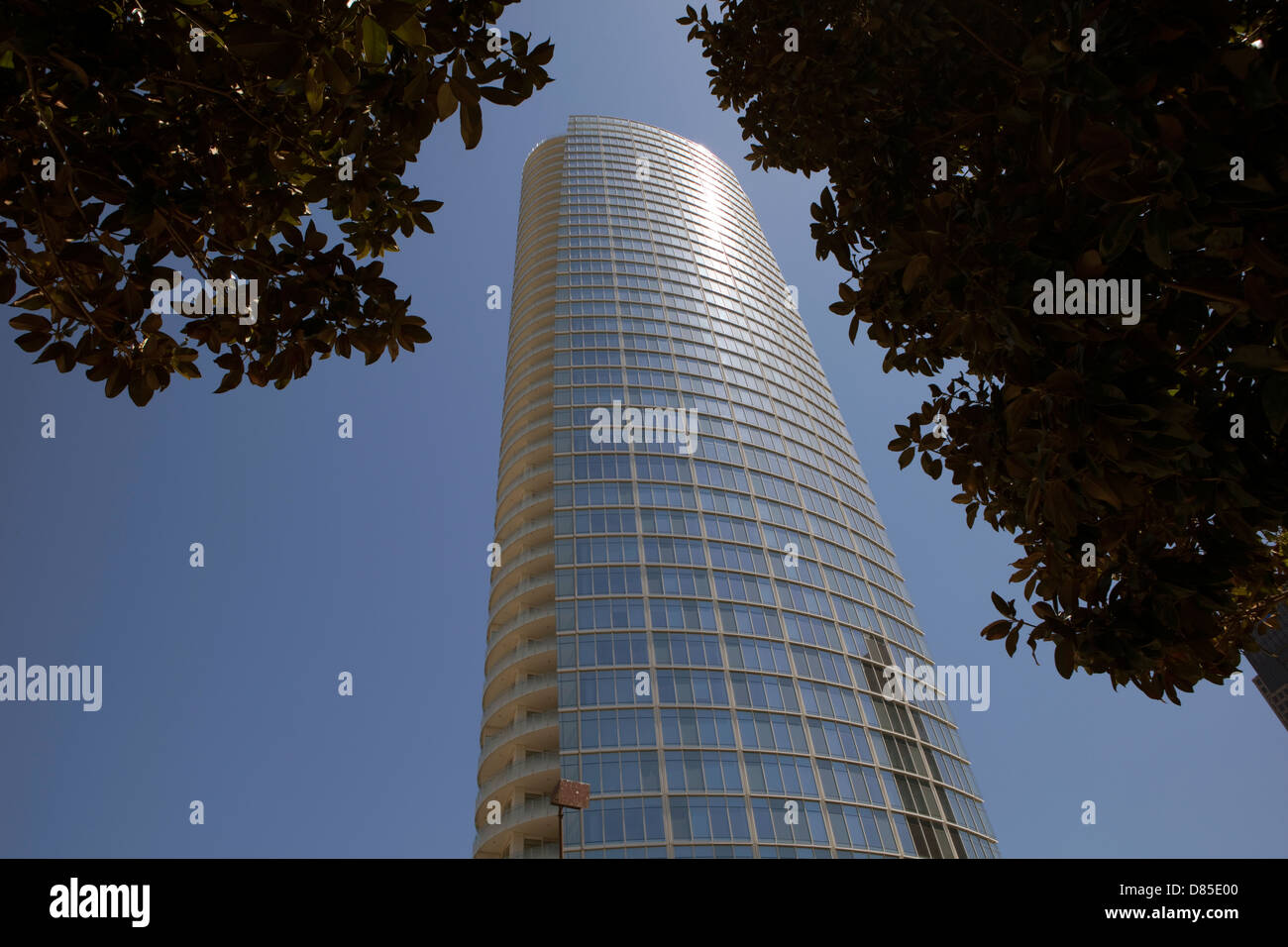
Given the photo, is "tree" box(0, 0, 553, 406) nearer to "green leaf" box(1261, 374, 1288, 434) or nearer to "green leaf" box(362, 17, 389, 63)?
"green leaf" box(362, 17, 389, 63)

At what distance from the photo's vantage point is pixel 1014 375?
3604 mm

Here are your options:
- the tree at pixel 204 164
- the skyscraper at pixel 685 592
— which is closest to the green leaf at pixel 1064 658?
the tree at pixel 204 164

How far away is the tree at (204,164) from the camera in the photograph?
307 cm

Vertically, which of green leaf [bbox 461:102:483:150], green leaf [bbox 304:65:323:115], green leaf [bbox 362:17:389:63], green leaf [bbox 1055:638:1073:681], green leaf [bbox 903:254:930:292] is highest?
green leaf [bbox 304:65:323:115]

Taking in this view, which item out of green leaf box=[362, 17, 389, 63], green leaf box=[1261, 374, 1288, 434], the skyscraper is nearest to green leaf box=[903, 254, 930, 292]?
green leaf box=[1261, 374, 1288, 434]

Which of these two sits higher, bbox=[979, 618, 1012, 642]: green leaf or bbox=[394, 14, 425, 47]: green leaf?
bbox=[394, 14, 425, 47]: green leaf

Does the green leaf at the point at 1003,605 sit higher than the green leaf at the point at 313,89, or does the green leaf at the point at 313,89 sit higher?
the green leaf at the point at 313,89

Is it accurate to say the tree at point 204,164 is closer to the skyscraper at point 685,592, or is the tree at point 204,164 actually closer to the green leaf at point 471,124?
the green leaf at point 471,124

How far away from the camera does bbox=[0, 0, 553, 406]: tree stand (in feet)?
10.1

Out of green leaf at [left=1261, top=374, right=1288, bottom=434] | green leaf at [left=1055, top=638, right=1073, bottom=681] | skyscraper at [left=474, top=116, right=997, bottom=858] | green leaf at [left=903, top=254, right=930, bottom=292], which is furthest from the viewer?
skyscraper at [left=474, top=116, right=997, bottom=858]

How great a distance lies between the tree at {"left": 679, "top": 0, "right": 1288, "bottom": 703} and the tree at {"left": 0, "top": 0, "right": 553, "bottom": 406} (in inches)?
102

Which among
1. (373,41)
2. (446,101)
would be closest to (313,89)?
(446,101)

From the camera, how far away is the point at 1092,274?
3.22 m

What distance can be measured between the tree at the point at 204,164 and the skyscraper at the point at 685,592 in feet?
121
